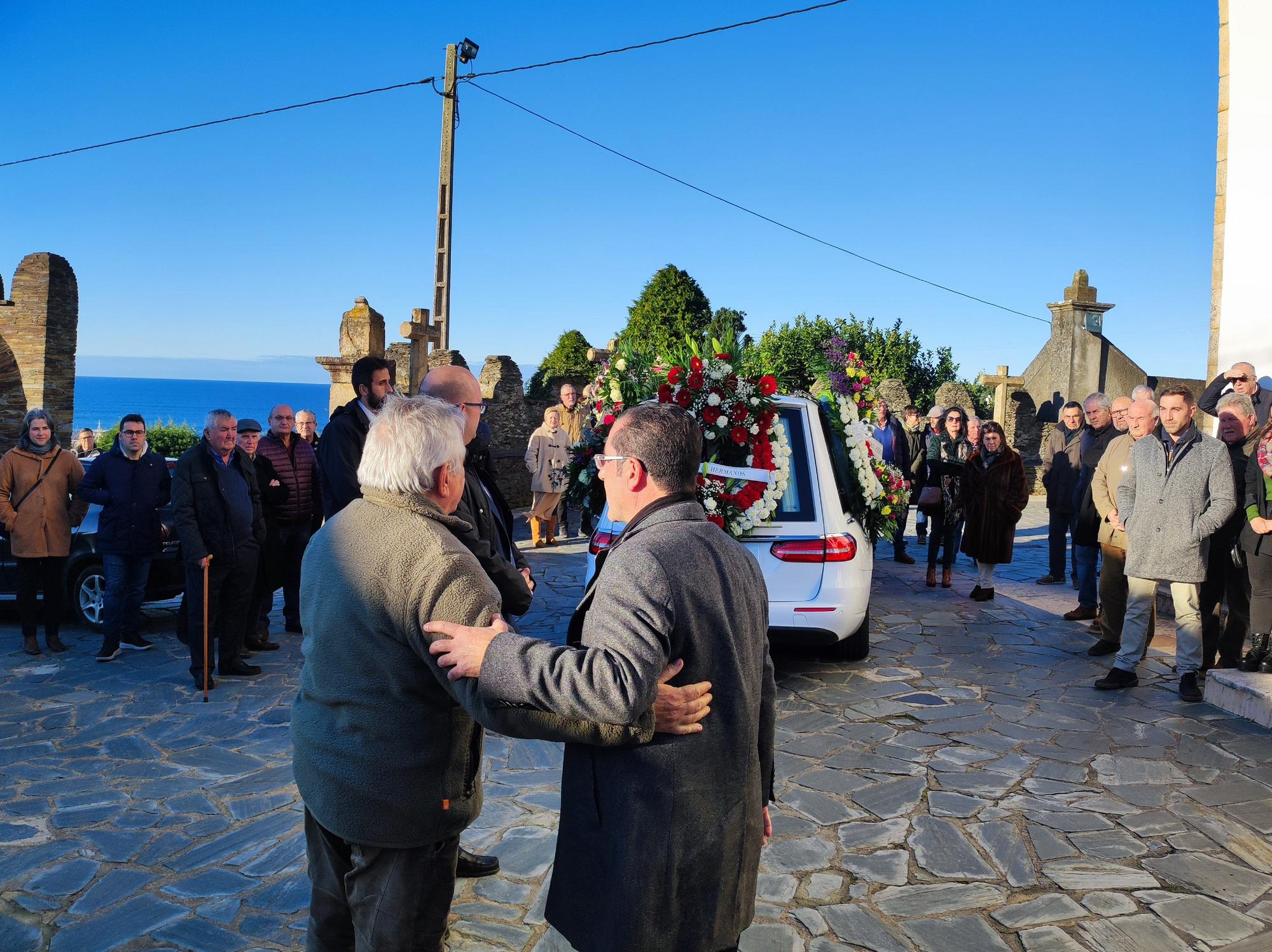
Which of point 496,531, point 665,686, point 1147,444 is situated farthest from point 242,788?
point 1147,444

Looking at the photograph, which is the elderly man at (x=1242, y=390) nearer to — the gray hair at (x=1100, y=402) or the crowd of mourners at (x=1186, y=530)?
the crowd of mourners at (x=1186, y=530)

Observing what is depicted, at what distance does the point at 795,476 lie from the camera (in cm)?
651

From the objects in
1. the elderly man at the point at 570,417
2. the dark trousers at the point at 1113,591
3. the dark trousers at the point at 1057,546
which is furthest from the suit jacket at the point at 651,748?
the elderly man at the point at 570,417

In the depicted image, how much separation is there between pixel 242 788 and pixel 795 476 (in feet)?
12.9

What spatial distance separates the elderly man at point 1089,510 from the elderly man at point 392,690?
7982 mm

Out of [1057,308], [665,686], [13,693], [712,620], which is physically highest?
[1057,308]

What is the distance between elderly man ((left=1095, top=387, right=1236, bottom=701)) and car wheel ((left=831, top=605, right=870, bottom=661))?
1666 mm

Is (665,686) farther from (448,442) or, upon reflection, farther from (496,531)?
(496,531)

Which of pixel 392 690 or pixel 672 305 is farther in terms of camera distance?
pixel 672 305

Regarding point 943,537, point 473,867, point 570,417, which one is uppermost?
point 570,417

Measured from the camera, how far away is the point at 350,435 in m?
5.56

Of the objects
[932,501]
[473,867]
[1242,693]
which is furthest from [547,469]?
[473,867]

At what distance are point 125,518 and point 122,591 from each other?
62 centimetres

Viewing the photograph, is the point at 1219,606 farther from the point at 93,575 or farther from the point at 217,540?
the point at 93,575
